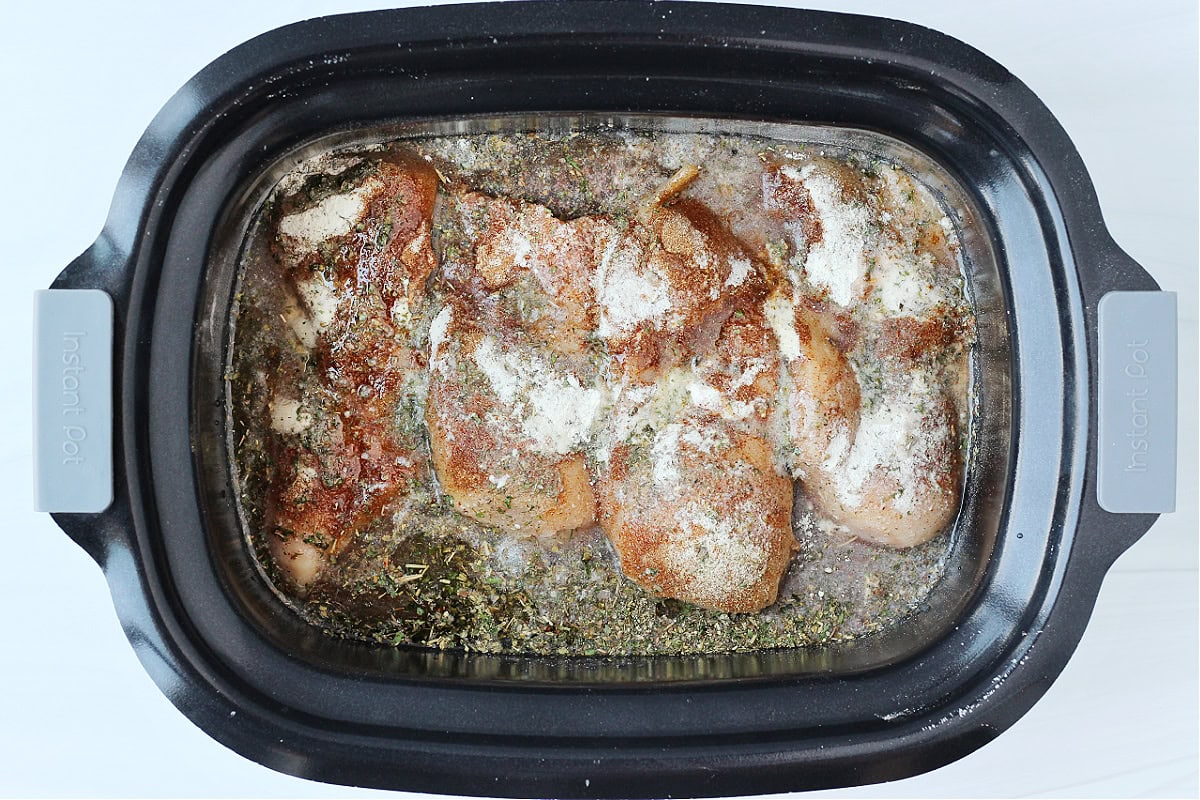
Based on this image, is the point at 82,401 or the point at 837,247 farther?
the point at 837,247

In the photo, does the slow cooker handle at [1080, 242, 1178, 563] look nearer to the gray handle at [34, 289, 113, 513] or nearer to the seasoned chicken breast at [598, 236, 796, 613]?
the seasoned chicken breast at [598, 236, 796, 613]

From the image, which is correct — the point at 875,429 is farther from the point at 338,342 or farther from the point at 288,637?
the point at 288,637

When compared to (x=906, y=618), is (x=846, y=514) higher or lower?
higher

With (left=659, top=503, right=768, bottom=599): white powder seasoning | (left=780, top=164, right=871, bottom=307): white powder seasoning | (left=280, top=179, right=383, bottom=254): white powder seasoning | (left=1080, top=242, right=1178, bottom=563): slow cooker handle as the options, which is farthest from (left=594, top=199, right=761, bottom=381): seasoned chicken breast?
(left=1080, top=242, right=1178, bottom=563): slow cooker handle

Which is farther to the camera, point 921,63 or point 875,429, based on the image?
point 875,429

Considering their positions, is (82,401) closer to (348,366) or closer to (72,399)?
(72,399)

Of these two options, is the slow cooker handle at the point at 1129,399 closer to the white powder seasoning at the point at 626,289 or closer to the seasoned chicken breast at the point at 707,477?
the seasoned chicken breast at the point at 707,477

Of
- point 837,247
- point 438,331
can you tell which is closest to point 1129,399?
point 837,247

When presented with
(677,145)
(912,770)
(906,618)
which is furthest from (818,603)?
(677,145)
